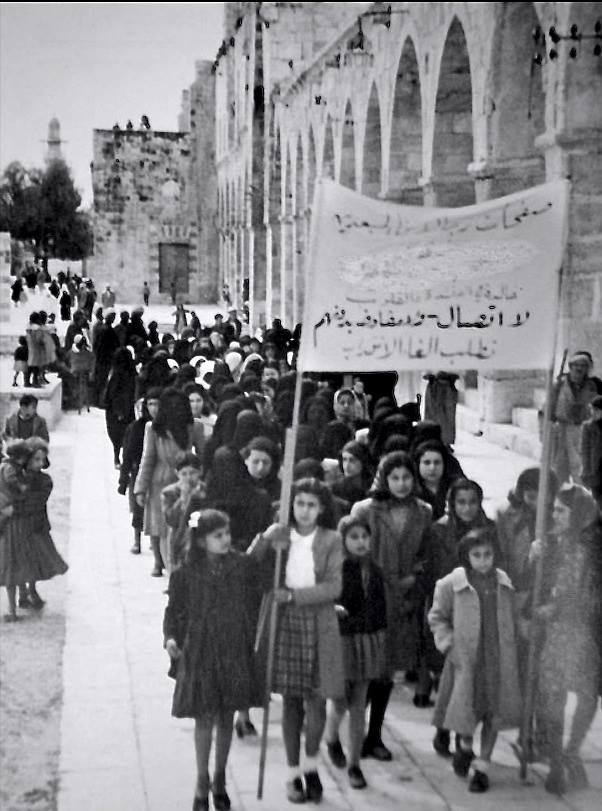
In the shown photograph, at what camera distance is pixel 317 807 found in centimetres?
484

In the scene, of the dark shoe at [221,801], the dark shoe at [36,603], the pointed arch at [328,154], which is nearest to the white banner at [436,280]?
the dark shoe at [221,801]

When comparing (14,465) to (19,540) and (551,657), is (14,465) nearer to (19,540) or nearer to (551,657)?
(19,540)

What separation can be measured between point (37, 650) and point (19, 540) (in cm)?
77

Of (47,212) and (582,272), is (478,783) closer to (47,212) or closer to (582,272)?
Answer: (582,272)

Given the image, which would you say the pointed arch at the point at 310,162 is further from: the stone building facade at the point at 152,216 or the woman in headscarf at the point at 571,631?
the woman in headscarf at the point at 571,631

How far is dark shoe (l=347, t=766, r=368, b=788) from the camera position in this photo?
5.02m

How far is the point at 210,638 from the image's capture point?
4.73 metres

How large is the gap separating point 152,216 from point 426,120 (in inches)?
1325

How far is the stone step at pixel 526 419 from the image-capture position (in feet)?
40.9

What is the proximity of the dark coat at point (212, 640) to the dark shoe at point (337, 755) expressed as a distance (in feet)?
2.27

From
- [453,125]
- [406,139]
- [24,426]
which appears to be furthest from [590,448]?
[406,139]

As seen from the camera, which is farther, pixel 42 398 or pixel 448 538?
pixel 42 398

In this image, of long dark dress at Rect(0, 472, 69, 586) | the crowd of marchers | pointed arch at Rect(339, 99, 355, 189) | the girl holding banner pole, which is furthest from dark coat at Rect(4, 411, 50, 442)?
pointed arch at Rect(339, 99, 355, 189)

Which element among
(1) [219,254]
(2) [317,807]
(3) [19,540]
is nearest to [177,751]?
(2) [317,807]
